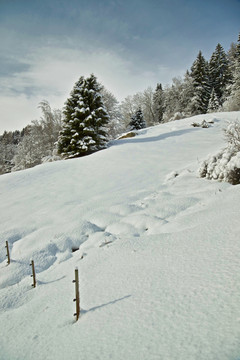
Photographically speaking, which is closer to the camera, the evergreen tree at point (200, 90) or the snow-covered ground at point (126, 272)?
the snow-covered ground at point (126, 272)

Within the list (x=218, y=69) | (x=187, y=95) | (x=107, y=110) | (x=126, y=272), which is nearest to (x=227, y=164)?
(x=126, y=272)

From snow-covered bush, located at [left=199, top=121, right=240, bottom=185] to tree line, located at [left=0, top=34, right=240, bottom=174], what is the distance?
1057 centimetres

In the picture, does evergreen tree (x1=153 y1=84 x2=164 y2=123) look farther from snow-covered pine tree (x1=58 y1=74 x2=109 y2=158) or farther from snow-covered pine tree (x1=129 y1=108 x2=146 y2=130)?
snow-covered pine tree (x1=58 y1=74 x2=109 y2=158)

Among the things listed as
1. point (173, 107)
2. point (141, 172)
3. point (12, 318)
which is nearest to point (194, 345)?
point (12, 318)

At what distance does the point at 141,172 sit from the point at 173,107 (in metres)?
33.8

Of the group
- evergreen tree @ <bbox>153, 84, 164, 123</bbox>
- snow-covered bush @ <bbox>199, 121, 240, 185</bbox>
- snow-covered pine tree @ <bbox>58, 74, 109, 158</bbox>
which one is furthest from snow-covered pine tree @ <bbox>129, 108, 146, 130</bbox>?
snow-covered bush @ <bbox>199, 121, 240, 185</bbox>

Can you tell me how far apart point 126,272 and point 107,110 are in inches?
1173

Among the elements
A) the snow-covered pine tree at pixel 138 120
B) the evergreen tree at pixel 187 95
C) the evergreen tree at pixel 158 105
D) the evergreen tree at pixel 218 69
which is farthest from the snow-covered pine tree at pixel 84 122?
the evergreen tree at pixel 218 69

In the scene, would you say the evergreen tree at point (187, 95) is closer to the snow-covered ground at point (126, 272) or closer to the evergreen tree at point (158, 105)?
the evergreen tree at point (158, 105)

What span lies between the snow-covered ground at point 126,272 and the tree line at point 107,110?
10.2 metres

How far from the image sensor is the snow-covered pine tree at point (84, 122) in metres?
15.9

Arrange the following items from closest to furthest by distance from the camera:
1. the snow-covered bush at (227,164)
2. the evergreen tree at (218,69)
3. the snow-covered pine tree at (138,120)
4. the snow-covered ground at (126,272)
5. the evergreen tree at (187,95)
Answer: the snow-covered ground at (126,272)
the snow-covered bush at (227,164)
the snow-covered pine tree at (138,120)
the evergreen tree at (187,95)
the evergreen tree at (218,69)

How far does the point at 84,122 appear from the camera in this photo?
52.9ft

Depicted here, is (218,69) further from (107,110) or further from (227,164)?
(227,164)
